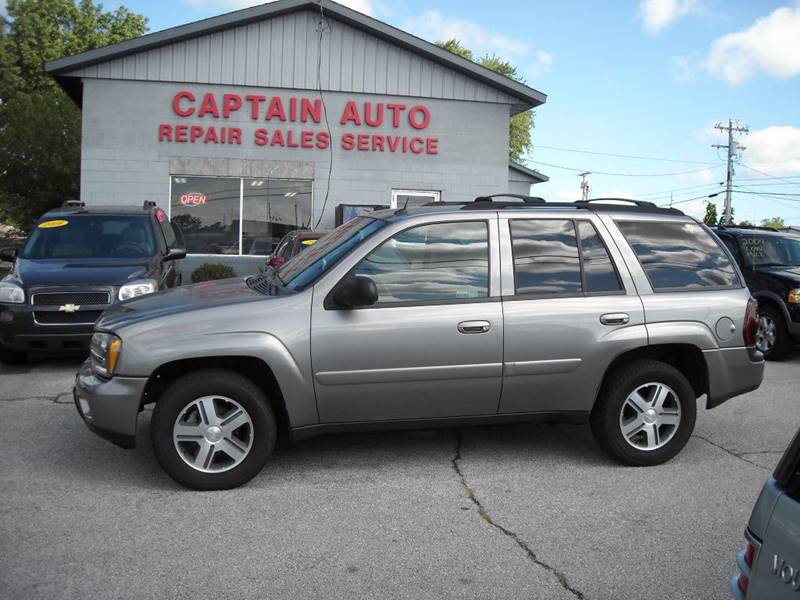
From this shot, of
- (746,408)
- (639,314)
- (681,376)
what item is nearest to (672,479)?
(681,376)

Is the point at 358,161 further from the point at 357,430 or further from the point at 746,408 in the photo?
the point at 357,430

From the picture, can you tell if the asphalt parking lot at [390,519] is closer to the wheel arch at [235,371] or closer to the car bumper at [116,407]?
the car bumper at [116,407]

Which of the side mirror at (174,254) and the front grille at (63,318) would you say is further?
the side mirror at (174,254)

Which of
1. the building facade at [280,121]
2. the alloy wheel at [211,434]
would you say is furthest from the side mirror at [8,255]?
the building facade at [280,121]

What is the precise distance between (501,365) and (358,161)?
40.1 feet

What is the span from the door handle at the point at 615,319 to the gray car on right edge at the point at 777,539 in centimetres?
296

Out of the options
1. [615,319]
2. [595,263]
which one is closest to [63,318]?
[595,263]

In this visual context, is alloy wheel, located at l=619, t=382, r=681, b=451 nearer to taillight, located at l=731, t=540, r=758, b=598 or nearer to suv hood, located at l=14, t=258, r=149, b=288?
taillight, located at l=731, t=540, r=758, b=598

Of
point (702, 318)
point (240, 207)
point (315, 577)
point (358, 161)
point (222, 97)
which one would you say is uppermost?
point (222, 97)

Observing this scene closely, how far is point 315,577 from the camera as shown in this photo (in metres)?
3.72

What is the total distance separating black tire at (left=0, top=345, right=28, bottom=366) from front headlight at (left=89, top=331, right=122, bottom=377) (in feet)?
14.6

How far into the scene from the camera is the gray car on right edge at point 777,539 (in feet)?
6.80

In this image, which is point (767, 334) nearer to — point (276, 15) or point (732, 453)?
point (732, 453)

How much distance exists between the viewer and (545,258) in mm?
5320
